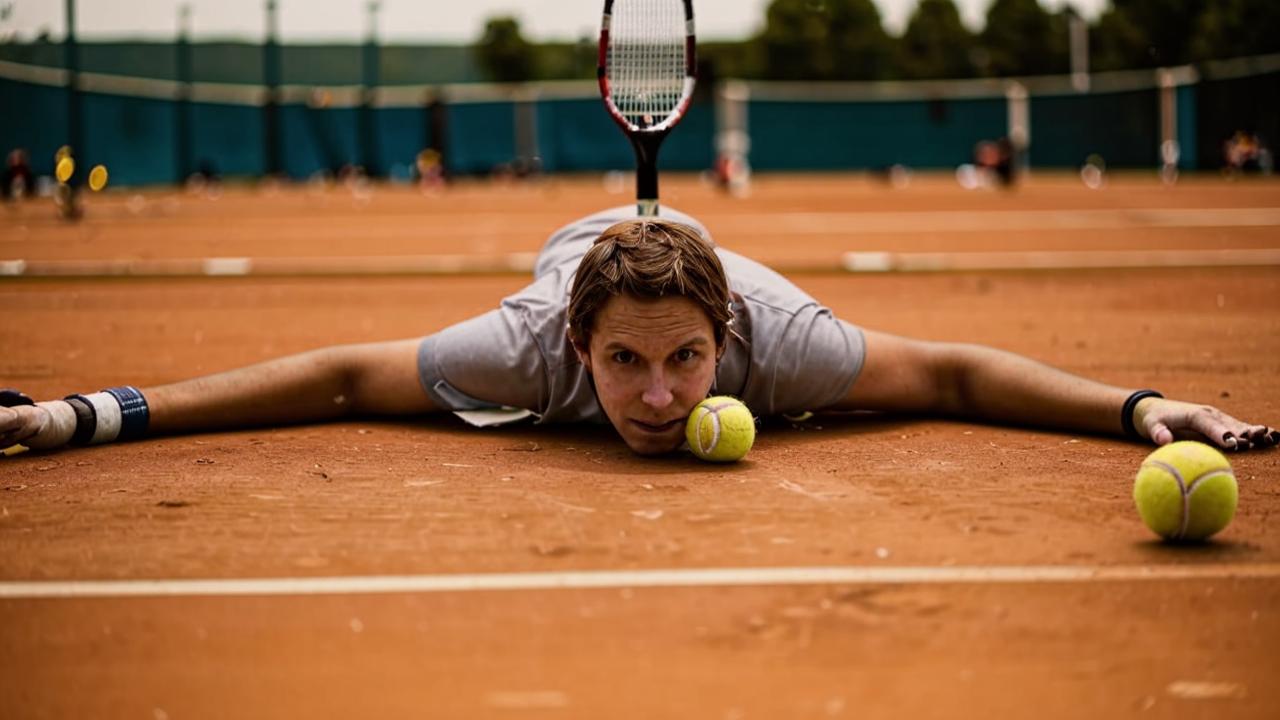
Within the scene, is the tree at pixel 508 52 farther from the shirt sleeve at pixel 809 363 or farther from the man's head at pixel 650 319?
the man's head at pixel 650 319

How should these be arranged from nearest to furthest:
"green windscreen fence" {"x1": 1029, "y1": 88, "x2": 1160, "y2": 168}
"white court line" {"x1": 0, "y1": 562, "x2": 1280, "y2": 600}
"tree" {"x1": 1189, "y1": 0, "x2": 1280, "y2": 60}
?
"white court line" {"x1": 0, "y1": 562, "x2": 1280, "y2": 600} → "tree" {"x1": 1189, "y1": 0, "x2": 1280, "y2": 60} → "green windscreen fence" {"x1": 1029, "y1": 88, "x2": 1160, "y2": 168}

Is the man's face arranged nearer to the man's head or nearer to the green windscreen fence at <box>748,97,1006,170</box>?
the man's head

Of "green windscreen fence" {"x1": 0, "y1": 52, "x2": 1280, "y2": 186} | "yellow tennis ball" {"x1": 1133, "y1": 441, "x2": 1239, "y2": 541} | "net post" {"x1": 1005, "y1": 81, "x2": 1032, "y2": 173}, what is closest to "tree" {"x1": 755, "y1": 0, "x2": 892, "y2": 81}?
"green windscreen fence" {"x1": 0, "y1": 52, "x2": 1280, "y2": 186}

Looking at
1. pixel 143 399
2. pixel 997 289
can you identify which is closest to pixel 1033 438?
pixel 143 399

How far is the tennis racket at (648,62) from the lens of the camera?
6.55 m

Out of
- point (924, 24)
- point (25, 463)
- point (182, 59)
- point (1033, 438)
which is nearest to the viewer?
point (25, 463)

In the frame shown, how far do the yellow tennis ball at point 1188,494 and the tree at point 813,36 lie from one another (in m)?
67.2

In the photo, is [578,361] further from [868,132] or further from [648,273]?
[868,132]

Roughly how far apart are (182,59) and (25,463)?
46.2 m

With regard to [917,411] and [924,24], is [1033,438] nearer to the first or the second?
[917,411]

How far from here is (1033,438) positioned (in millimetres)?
5074

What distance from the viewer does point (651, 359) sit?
4297 mm

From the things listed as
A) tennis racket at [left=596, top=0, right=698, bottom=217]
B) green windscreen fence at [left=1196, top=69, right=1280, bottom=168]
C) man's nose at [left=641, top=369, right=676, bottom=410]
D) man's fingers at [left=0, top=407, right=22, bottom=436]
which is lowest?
man's fingers at [left=0, top=407, right=22, bottom=436]

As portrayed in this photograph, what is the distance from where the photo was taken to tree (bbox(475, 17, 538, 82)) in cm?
7150
